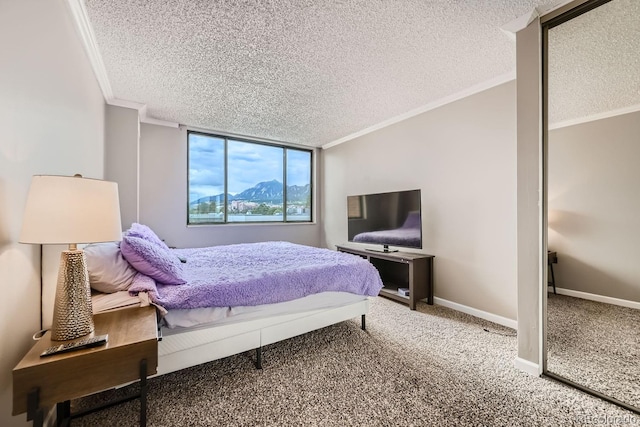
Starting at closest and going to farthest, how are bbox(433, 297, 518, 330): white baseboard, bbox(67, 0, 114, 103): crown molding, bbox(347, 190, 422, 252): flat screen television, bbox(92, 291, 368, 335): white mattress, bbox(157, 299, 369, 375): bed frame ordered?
1. bbox(92, 291, 368, 335): white mattress
2. bbox(157, 299, 369, 375): bed frame
3. bbox(67, 0, 114, 103): crown molding
4. bbox(433, 297, 518, 330): white baseboard
5. bbox(347, 190, 422, 252): flat screen television

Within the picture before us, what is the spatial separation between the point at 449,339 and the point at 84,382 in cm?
262

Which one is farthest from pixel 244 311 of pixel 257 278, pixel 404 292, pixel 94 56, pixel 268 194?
pixel 268 194

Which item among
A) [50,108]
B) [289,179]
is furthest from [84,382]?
[289,179]

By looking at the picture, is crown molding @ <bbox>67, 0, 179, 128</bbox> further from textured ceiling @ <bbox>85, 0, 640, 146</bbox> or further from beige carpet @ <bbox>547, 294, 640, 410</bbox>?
beige carpet @ <bbox>547, 294, 640, 410</bbox>

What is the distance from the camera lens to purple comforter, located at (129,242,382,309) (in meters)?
1.76

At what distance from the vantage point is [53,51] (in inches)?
61.2

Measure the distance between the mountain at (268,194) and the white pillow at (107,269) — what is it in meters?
2.96

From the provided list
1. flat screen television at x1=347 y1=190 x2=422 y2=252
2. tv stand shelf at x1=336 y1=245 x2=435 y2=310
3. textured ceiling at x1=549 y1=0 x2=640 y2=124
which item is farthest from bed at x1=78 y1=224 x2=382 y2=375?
textured ceiling at x1=549 y1=0 x2=640 y2=124

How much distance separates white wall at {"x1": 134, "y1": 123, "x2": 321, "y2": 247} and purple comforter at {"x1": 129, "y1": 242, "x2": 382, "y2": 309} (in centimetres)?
128

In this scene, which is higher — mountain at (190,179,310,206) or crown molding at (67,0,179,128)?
crown molding at (67,0,179,128)

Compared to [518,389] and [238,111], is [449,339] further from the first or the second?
[238,111]

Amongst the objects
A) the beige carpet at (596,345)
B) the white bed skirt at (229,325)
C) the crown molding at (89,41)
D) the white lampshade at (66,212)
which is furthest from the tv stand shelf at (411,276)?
the crown molding at (89,41)

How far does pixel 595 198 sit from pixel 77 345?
3044 mm

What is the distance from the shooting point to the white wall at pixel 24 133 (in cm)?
108
